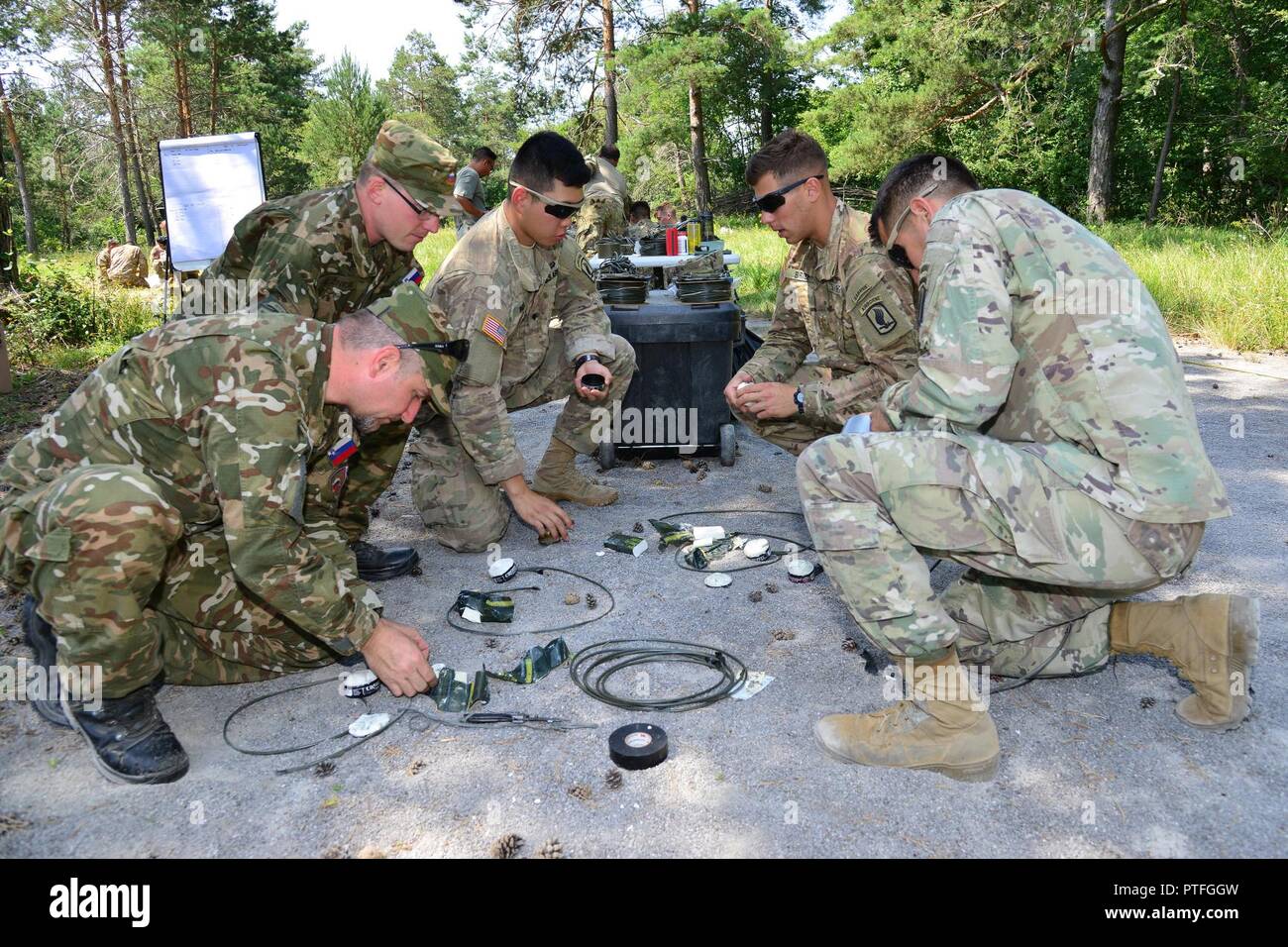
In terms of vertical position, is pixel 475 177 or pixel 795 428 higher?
pixel 475 177

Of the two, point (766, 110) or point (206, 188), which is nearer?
point (206, 188)

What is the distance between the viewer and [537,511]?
4.39 metres

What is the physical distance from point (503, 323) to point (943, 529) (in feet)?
8.38

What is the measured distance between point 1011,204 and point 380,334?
189cm

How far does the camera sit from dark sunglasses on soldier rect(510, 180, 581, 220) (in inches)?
172

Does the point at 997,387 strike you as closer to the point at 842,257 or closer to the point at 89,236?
the point at 842,257

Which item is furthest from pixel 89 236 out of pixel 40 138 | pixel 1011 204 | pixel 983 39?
pixel 1011 204

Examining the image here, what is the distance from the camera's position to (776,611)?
3637 mm

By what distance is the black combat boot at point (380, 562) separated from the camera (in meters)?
4.08


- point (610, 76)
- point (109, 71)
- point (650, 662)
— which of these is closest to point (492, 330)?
point (650, 662)

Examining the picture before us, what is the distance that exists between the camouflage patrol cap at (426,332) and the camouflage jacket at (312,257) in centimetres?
108

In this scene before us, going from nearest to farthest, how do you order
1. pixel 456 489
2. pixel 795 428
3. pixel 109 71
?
pixel 456 489
pixel 795 428
pixel 109 71

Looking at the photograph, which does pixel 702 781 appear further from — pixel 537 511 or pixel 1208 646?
pixel 537 511

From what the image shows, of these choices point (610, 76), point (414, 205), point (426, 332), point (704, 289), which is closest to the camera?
point (426, 332)
